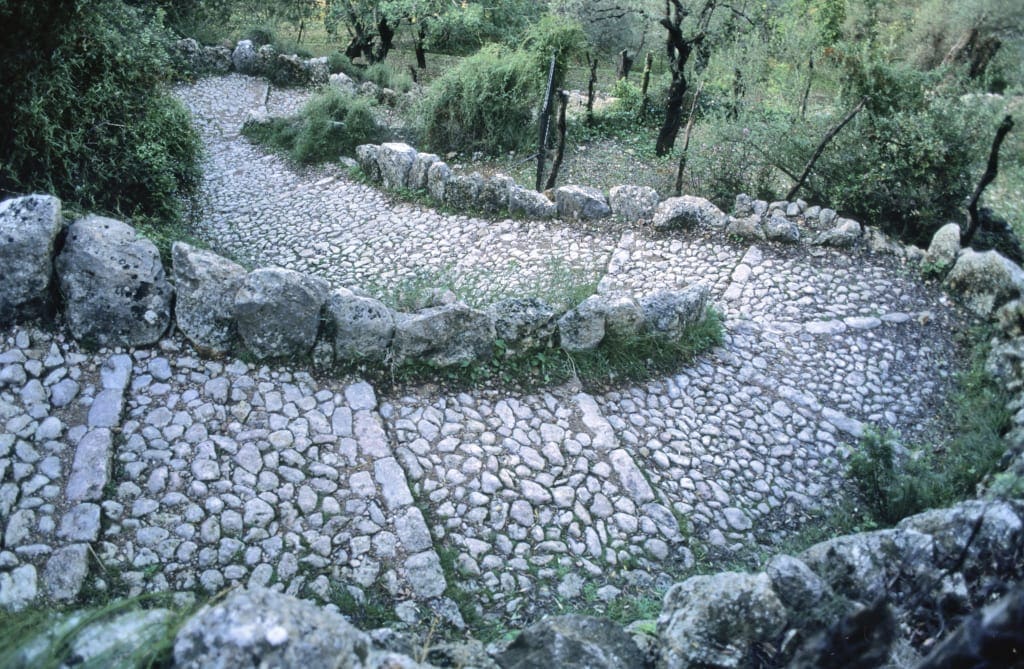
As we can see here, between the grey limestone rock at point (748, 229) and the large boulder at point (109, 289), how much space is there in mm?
5885

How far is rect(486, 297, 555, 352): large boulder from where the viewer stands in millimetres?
5598

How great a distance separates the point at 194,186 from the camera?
9.19 m

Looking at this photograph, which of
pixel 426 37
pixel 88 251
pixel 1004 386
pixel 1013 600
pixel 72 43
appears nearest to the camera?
pixel 1013 600

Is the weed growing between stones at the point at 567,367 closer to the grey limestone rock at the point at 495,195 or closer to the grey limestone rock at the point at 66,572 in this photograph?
the grey limestone rock at the point at 66,572

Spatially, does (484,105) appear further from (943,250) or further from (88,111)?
(943,250)

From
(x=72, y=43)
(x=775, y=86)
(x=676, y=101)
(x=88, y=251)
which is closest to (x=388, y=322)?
(x=88, y=251)

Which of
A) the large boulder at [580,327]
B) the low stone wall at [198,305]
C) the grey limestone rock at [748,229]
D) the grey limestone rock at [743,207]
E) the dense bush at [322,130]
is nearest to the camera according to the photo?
the low stone wall at [198,305]

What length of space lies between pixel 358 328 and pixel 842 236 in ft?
18.0

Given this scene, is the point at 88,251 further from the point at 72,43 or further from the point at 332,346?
the point at 72,43

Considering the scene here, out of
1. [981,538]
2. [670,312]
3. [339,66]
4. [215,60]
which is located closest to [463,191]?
[670,312]

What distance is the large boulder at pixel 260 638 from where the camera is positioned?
7.80 feet

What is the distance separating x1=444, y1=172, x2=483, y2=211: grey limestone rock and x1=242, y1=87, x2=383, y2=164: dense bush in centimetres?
248

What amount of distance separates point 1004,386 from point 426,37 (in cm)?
1386

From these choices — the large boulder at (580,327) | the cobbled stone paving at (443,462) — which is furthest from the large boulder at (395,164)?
the large boulder at (580,327)
